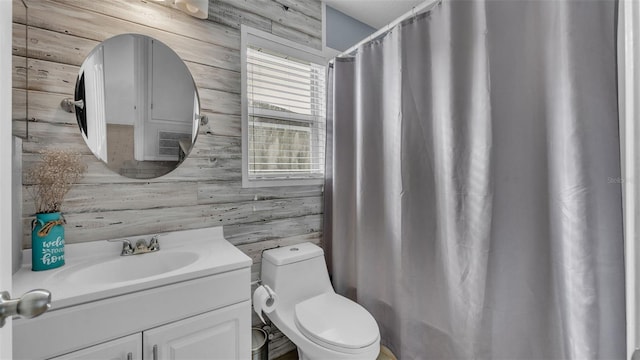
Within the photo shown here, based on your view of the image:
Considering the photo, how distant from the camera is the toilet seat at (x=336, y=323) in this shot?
3.93 feet

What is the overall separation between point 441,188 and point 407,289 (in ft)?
1.84

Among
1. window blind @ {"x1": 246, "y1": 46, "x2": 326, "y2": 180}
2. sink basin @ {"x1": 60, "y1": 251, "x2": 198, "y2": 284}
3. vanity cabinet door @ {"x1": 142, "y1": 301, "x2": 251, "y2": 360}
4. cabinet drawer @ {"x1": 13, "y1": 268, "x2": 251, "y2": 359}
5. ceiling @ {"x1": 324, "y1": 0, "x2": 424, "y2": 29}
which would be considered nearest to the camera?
cabinet drawer @ {"x1": 13, "y1": 268, "x2": 251, "y2": 359}

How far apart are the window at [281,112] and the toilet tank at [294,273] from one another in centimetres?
44

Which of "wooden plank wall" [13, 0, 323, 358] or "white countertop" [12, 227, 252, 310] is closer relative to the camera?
"white countertop" [12, 227, 252, 310]

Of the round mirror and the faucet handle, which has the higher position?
the round mirror

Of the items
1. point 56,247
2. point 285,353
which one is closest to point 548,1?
point 56,247

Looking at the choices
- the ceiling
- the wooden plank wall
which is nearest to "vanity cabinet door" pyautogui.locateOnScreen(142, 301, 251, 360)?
the wooden plank wall

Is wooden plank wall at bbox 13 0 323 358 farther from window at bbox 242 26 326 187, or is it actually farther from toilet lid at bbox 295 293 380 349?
toilet lid at bbox 295 293 380 349

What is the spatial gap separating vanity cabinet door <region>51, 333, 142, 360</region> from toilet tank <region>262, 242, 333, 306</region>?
706mm

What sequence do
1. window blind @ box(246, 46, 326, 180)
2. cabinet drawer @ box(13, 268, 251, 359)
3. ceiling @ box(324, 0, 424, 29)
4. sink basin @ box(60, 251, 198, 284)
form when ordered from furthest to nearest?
ceiling @ box(324, 0, 424, 29) → window blind @ box(246, 46, 326, 180) → sink basin @ box(60, 251, 198, 284) → cabinet drawer @ box(13, 268, 251, 359)

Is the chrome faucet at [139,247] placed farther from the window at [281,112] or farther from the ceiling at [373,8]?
the ceiling at [373,8]

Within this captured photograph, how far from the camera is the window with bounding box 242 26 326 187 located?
1.64m

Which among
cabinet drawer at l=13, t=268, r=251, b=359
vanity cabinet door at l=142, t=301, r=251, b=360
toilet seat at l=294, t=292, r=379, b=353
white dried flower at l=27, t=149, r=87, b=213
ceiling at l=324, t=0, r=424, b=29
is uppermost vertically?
ceiling at l=324, t=0, r=424, b=29

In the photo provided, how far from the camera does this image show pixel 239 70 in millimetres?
1581
